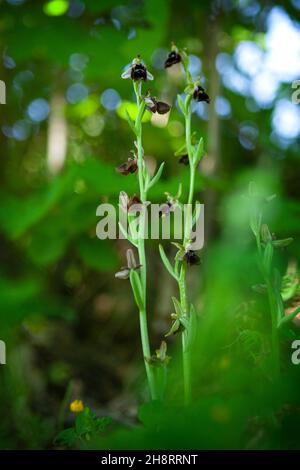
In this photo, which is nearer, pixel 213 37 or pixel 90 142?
pixel 213 37

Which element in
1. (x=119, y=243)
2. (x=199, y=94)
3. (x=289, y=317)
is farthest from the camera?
(x=119, y=243)

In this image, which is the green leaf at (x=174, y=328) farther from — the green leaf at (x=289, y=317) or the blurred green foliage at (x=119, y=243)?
the green leaf at (x=289, y=317)

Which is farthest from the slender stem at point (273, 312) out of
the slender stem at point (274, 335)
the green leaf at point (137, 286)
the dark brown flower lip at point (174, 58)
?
the dark brown flower lip at point (174, 58)

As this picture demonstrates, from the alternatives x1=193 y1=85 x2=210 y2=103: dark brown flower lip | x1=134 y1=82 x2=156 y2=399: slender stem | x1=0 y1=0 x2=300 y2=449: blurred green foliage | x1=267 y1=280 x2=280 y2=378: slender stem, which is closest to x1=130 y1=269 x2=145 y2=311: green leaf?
x1=134 y1=82 x2=156 y2=399: slender stem

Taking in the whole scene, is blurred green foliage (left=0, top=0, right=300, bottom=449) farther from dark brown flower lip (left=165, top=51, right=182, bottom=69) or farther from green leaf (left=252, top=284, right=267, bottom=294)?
dark brown flower lip (left=165, top=51, right=182, bottom=69)

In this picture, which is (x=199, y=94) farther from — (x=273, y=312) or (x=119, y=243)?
(x=119, y=243)

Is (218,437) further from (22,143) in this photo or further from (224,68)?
(22,143)

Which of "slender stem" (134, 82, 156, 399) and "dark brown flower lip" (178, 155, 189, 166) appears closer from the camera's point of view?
"slender stem" (134, 82, 156, 399)

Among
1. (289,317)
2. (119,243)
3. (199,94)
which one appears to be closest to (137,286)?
(289,317)

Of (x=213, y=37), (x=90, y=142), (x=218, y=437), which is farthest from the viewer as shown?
(x=90, y=142)

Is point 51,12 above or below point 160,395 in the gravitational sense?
above
